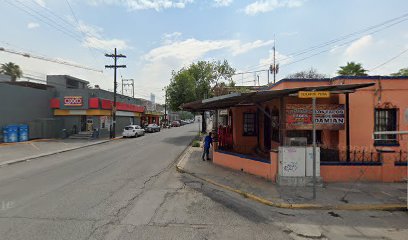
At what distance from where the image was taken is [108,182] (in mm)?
9812

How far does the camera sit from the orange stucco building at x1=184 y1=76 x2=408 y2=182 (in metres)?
9.25

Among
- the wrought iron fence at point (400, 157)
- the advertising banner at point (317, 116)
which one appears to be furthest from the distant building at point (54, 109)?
the wrought iron fence at point (400, 157)

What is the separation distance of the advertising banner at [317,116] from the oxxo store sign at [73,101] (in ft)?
85.5

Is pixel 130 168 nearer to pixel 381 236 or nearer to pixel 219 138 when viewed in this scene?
pixel 219 138

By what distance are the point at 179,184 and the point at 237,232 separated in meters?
4.42

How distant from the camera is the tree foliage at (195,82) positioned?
1438 inches

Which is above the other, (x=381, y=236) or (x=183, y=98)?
(x=183, y=98)

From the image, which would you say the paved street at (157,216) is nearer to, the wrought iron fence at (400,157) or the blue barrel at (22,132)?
the wrought iron fence at (400,157)

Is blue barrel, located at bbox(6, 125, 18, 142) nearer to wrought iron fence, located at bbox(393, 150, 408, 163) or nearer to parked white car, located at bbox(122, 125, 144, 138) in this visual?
parked white car, located at bbox(122, 125, 144, 138)

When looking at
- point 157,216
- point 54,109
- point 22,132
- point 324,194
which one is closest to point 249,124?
point 324,194

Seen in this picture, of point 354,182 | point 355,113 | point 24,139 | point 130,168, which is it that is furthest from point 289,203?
point 24,139

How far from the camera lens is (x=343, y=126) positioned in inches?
387

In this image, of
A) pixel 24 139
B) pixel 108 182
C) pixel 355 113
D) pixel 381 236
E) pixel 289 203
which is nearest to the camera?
pixel 381 236

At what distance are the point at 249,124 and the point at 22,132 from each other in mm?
22174
